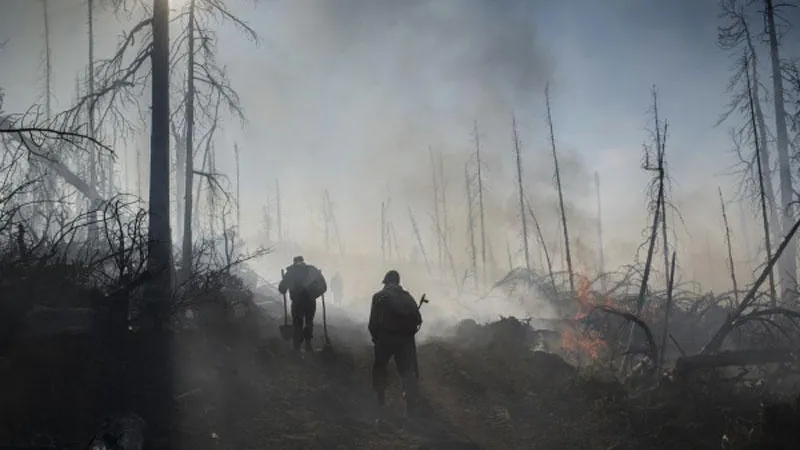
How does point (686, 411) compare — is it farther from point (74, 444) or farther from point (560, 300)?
point (560, 300)

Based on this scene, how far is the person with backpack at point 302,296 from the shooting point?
11516 mm

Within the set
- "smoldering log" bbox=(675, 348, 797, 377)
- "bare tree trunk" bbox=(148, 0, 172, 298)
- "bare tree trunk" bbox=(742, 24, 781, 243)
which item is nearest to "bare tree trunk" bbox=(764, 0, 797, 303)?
"bare tree trunk" bbox=(742, 24, 781, 243)

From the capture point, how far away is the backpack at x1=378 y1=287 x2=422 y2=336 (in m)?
8.32

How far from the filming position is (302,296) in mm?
11617

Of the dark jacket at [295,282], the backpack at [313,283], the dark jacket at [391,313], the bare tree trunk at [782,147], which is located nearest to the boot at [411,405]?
the dark jacket at [391,313]

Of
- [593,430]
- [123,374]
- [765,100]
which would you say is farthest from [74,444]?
[765,100]

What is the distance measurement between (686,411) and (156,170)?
8707mm

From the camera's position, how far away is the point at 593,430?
733cm

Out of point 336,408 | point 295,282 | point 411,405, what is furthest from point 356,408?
point 295,282

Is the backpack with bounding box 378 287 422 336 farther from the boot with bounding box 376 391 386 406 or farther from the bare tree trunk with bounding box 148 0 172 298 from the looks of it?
the bare tree trunk with bounding box 148 0 172 298

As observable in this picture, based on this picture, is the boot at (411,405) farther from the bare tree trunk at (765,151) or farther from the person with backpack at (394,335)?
the bare tree trunk at (765,151)

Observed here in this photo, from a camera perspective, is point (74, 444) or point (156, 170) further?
point (156, 170)

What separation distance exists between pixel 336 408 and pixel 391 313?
5.21 feet

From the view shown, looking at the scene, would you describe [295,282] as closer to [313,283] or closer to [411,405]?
[313,283]
